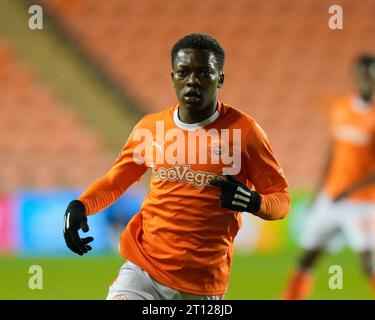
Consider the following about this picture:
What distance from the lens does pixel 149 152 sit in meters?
3.48

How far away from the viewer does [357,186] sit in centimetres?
678

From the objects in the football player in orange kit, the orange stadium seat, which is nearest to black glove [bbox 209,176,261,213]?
the football player in orange kit

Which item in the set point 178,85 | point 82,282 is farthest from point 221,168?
point 82,282

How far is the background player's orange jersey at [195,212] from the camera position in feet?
11.0

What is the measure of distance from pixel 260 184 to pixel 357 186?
3.55m

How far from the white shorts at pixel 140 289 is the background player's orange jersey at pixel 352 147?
359cm

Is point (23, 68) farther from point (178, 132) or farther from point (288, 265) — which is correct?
point (178, 132)

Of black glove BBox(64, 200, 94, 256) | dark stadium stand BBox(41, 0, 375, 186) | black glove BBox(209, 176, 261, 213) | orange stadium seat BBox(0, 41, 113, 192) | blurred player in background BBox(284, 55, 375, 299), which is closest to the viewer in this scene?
black glove BBox(209, 176, 261, 213)

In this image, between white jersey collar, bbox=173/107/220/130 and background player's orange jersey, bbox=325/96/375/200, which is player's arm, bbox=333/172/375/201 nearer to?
background player's orange jersey, bbox=325/96/375/200

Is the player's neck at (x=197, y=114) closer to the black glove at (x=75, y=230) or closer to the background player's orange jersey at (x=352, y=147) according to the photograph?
the black glove at (x=75, y=230)

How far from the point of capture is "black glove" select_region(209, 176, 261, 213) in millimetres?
3176

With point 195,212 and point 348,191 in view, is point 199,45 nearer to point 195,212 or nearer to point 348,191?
point 195,212

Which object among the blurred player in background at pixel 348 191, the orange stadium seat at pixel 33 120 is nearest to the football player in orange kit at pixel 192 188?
the blurred player in background at pixel 348 191

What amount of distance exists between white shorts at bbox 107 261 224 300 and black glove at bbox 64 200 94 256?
0.20m
